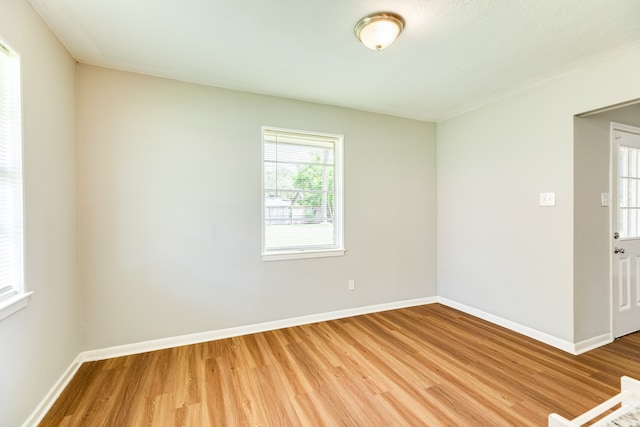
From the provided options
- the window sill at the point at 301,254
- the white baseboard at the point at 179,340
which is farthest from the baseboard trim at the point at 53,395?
the window sill at the point at 301,254

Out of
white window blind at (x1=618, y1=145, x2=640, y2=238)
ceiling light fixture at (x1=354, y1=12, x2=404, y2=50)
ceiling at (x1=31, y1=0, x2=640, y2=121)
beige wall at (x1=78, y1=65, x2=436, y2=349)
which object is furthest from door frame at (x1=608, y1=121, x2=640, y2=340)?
ceiling light fixture at (x1=354, y1=12, x2=404, y2=50)

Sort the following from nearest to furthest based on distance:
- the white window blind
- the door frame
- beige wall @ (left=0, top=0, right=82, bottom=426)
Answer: beige wall @ (left=0, top=0, right=82, bottom=426)
the door frame
the white window blind

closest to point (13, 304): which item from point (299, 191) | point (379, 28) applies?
point (299, 191)

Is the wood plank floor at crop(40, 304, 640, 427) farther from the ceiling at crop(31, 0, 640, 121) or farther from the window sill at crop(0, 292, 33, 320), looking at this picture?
the ceiling at crop(31, 0, 640, 121)

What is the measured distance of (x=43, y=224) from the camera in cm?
182

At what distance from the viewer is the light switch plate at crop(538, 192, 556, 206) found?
2.62 meters

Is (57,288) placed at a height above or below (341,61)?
below

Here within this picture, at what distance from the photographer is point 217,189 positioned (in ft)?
9.20

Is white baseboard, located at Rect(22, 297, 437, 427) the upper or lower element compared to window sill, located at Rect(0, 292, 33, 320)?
lower

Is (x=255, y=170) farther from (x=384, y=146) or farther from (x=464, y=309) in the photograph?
(x=464, y=309)

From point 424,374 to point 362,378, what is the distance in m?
0.50

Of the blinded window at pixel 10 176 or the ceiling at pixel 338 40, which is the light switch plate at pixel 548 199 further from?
the blinded window at pixel 10 176

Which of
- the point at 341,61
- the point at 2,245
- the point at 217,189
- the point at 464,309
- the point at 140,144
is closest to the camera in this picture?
the point at 2,245

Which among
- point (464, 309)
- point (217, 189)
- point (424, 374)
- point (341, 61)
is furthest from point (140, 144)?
point (464, 309)
